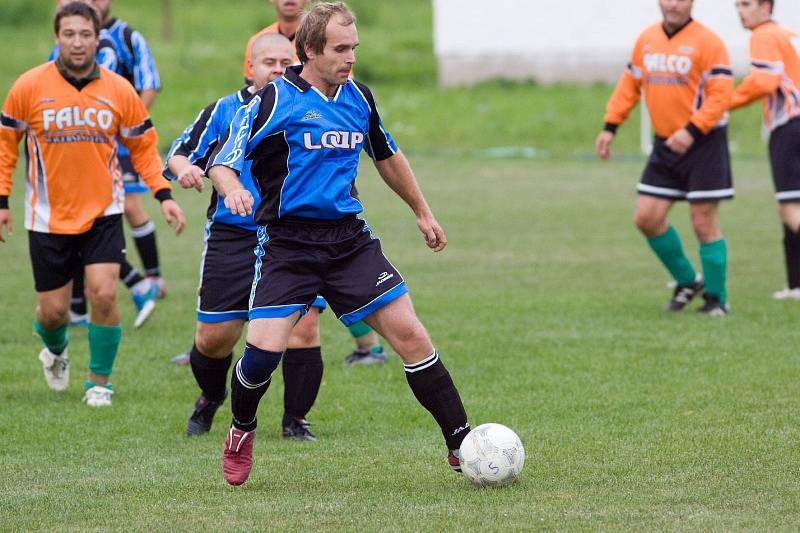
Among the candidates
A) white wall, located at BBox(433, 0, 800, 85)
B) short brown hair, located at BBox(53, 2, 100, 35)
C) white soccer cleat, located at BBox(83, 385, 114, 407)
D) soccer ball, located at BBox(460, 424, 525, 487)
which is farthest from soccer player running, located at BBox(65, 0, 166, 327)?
white wall, located at BBox(433, 0, 800, 85)

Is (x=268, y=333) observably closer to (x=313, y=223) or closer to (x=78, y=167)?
(x=313, y=223)

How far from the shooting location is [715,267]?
9672 millimetres

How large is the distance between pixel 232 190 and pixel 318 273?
0.55m

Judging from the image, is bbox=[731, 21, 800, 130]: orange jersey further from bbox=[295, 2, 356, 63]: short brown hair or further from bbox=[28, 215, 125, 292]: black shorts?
bbox=[295, 2, 356, 63]: short brown hair

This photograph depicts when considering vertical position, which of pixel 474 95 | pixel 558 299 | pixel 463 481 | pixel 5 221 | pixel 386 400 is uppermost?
pixel 5 221

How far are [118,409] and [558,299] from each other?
4.44 metres

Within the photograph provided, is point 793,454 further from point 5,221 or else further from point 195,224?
point 195,224

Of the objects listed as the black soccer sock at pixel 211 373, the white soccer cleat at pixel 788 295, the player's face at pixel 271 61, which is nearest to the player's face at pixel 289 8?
the player's face at pixel 271 61

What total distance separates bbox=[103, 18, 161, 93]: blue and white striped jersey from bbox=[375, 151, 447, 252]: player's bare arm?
4780 millimetres

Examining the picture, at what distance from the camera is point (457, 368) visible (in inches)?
318

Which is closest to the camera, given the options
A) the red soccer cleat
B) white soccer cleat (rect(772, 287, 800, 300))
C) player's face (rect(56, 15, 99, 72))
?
the red soccer cleat

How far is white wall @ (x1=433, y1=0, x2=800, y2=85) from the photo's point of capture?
28219 mm

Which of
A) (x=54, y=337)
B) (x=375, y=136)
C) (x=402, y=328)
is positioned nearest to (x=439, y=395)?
(x=402, y=328)

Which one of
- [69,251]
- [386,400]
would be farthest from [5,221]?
[386,400]
